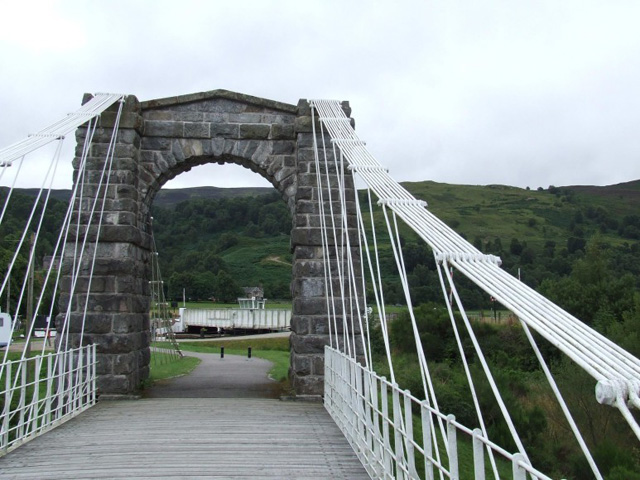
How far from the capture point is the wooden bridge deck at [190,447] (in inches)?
168

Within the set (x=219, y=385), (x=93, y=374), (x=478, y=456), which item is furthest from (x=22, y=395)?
(x=219, y=385)

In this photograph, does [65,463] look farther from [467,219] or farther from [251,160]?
[467,219]

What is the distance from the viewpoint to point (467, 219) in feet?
216

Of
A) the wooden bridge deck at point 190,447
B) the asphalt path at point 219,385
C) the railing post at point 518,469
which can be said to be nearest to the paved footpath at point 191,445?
the wooden bridge deck at point 190,447

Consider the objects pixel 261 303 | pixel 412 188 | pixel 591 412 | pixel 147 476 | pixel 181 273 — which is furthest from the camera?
pixel 412 188

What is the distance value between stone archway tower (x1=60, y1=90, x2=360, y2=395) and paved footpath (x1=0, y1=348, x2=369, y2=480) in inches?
30.5

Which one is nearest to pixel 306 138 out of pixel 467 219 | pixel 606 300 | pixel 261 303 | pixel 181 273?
pixel 606 300

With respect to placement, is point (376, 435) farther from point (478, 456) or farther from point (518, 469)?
point (518, 469)

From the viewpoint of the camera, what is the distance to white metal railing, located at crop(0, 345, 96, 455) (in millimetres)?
4727

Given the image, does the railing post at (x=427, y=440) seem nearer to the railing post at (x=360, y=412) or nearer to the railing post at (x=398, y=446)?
the railing post at (x=398, y=446)

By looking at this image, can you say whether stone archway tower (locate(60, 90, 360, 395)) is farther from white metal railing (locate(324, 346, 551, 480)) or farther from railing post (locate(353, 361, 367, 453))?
railing post (locate(353, 361, 367, 453))

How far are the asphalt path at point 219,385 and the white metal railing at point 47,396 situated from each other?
112cm

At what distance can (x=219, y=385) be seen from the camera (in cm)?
953

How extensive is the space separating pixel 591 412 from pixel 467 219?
55856 mm
